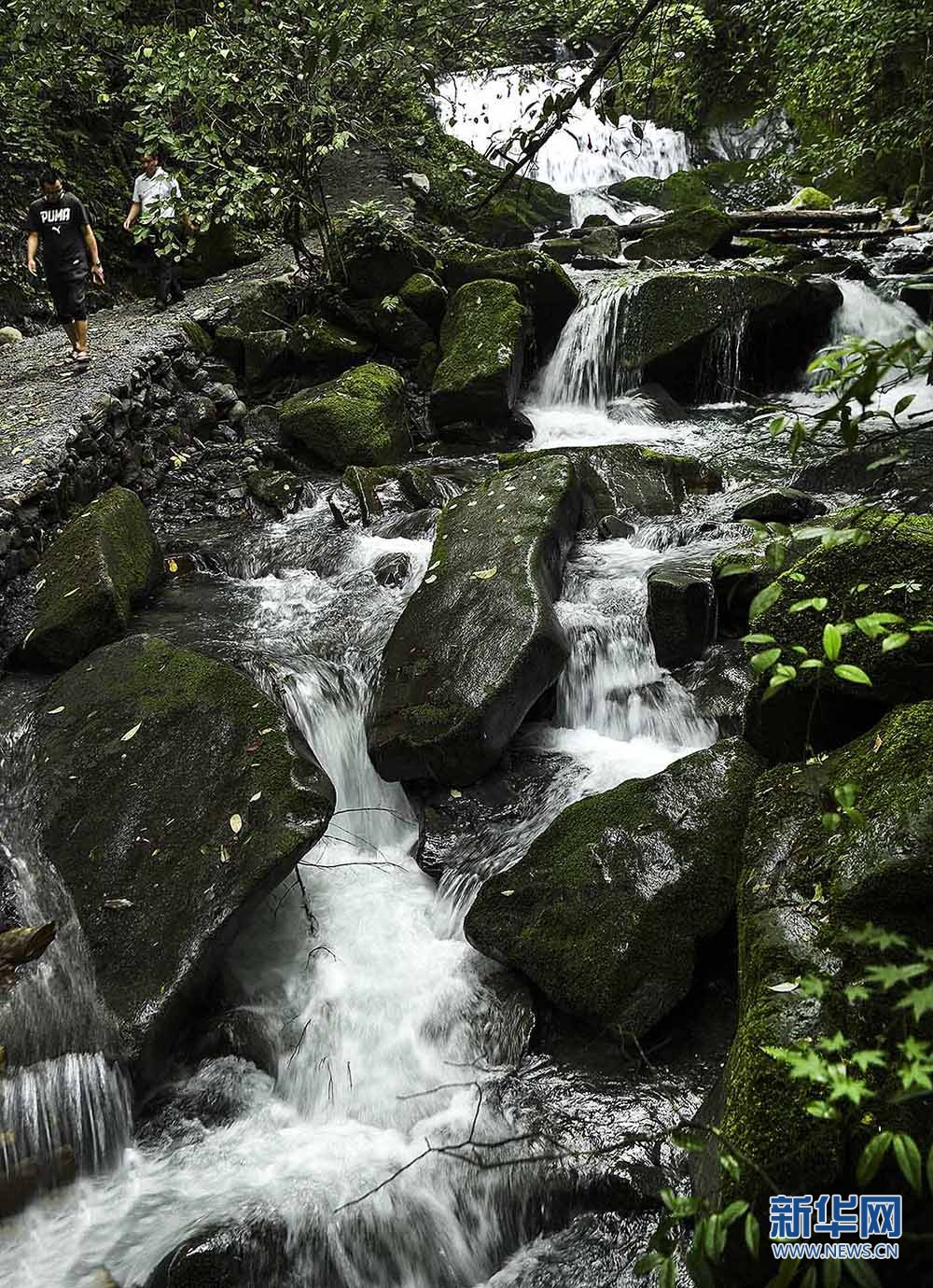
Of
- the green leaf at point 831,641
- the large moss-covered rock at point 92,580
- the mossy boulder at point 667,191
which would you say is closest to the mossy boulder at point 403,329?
the large moss-covered rock at point 92,580

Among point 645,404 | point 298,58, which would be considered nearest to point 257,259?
point 298,58

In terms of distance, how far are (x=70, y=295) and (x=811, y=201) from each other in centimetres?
1370

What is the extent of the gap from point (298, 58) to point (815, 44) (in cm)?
550

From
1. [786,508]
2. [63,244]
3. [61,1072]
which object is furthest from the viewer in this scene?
[63,244]

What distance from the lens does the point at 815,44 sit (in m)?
8.90

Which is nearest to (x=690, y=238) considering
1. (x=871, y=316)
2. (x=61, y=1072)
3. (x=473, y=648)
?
(x=871, y=316)

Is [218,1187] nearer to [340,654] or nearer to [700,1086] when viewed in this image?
[700,1086]

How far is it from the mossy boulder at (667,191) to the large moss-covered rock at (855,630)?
18166mm

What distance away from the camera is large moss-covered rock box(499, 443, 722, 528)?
734cm

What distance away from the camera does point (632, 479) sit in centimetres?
761

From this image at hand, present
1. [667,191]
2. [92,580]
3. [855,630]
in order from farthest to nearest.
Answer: [667,191]
[92,580]
[855,630]

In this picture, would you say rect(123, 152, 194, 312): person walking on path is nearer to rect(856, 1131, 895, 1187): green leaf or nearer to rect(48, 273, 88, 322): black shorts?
rect(48, 273, 88, 322): black shorts

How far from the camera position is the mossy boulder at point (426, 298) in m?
10.7

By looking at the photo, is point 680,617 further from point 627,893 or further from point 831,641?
point 831,641
